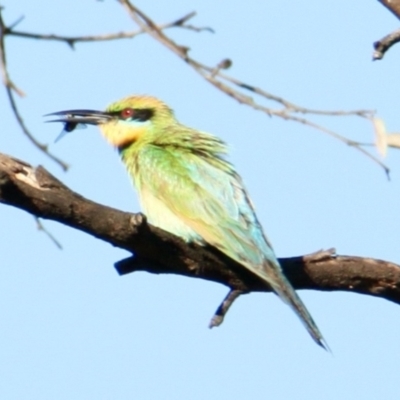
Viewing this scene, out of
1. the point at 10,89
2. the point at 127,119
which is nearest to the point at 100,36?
the point at 10,89

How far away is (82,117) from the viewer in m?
5.40

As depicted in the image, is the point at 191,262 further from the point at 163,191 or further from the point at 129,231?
the point at 163,191

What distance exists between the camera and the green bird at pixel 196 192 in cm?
419

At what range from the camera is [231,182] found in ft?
15.2

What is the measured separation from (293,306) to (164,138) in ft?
4.12

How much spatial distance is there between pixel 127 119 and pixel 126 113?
7 cm

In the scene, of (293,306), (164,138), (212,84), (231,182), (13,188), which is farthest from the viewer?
(164,138)

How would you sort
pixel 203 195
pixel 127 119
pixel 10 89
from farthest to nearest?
pixel 127 119 < pixel 203 195 < pixel 10 89

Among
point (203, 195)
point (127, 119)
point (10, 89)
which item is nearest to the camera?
point (10, 89)

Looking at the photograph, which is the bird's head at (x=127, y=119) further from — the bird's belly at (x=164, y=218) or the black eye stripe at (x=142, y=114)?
the bird's belly at (x=164, y=218)

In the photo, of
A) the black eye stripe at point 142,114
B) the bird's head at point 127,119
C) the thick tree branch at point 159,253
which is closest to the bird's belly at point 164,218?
the thick tree branch at point 159,253

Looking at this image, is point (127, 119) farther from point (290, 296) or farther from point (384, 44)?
point (384, 44)

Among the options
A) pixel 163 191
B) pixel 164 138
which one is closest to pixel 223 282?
pixel 163 191

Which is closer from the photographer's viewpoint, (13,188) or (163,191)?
(13,188)
